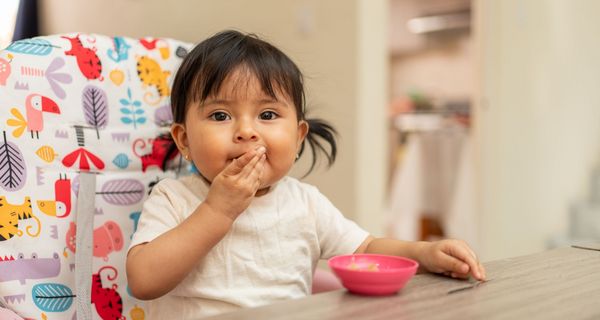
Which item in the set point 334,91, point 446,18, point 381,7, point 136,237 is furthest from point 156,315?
point 446,18

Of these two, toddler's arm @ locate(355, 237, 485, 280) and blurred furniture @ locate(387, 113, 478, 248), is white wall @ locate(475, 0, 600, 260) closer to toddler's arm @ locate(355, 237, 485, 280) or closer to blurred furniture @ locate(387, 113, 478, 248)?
blurred furniture @ locate(387, 113, 478, 248)

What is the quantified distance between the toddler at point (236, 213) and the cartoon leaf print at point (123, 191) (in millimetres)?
170

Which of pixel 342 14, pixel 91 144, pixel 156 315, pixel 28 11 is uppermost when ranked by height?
pixel 28 11

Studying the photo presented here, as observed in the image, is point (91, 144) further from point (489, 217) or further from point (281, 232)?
point (489, 217)

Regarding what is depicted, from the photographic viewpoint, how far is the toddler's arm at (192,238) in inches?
32.9

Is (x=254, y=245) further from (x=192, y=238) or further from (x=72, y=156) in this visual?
(x=72, y=156)

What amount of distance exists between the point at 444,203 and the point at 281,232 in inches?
113

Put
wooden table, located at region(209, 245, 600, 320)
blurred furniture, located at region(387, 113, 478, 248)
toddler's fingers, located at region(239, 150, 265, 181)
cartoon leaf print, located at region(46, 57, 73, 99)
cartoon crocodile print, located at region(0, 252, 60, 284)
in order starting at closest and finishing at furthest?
wooden table, located at region(209, 245, 600, 320) → toddler's fingers, located at region(239, 150, 265, 181) → cartoon crocodile print, located at region(0, 252, 60, 284) → cartoon leaf print, located at region(46, 57, 73, 99) → blurred furniture, located at region(387, 113, 478, 248)

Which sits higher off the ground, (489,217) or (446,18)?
(446,18)

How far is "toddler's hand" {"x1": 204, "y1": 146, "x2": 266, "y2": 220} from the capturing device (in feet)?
2.82

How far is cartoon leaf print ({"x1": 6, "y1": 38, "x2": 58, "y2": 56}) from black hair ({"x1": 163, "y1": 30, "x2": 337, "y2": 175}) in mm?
265

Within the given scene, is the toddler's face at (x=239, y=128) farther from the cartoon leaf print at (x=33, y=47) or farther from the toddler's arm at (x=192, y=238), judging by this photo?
the cartoon leaf print at (x=33, y=47)

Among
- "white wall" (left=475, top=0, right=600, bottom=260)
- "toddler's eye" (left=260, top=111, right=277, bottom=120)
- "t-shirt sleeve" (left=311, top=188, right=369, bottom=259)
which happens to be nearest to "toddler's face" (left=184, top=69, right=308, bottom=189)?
"toddler's eye" (left=260, top=111, right=277, bottom=120)

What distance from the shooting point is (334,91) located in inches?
81.0
